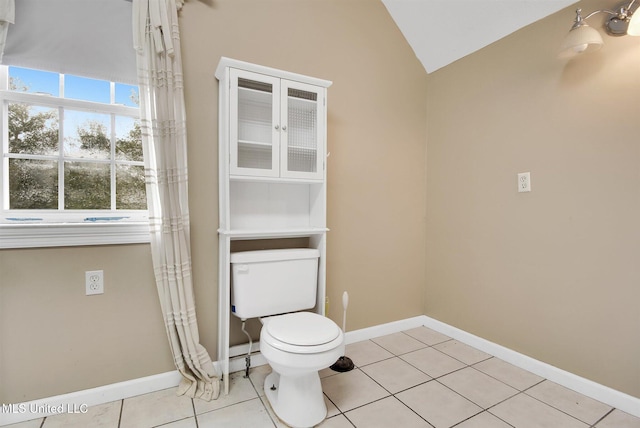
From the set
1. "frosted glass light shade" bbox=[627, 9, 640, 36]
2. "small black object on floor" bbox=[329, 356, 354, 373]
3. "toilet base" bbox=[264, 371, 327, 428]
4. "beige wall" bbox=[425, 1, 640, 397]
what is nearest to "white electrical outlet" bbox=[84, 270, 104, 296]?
→ "toilet base" bbox=[264, 371, 327, 428]

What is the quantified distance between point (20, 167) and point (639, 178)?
3014mm

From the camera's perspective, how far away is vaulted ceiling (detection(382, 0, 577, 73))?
1.95m

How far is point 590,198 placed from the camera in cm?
171

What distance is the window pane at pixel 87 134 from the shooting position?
1622 mm

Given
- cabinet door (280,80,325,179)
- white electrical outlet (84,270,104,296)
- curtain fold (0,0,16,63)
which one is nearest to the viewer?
curtain fold (0,0,16,63)

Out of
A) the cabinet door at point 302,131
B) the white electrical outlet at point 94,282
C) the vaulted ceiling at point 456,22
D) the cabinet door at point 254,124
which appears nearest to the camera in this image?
the white electrical outlet at point 94,282

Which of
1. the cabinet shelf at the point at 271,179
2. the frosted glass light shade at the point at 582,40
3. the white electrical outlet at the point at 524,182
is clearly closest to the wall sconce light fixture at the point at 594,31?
the frosted glass light shade at the point at 582,40

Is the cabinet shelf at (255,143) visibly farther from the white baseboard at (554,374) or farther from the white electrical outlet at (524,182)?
the white baseboard at (554,374)

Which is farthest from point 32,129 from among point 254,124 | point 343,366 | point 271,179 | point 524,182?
point 524,182

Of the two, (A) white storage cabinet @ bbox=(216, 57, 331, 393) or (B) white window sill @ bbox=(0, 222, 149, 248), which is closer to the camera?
(B) white window sill @ bbox=(0, 222, 149, 248)

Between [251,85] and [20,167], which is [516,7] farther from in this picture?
[20,167]

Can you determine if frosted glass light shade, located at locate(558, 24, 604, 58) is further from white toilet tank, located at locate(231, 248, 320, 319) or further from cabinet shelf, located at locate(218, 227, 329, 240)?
white toilet tank, located at locate(231, 248, 320, 319)

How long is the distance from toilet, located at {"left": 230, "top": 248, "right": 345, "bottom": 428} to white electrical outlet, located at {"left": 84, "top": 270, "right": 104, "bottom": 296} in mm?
642

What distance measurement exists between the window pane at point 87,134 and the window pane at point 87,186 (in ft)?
0.19
